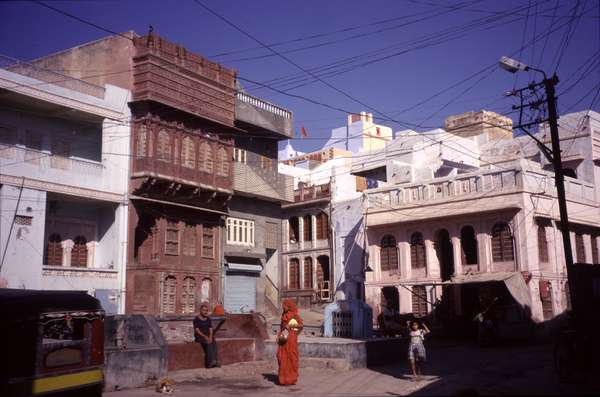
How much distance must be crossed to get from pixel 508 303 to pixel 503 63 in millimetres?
12986

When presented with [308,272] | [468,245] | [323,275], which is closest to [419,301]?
[468,245]

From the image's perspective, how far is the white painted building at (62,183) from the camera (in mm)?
21109

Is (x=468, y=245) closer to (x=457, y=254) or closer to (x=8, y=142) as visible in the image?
(x=457, y=254)

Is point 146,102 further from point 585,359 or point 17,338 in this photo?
point 585,359

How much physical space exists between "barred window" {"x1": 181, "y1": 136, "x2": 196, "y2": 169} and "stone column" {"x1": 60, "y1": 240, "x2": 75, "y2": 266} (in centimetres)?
590

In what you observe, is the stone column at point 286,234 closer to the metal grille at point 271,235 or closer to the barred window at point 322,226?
the barred window at point 322,226

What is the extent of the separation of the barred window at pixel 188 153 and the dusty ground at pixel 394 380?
1205cm

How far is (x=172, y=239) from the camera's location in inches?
1065

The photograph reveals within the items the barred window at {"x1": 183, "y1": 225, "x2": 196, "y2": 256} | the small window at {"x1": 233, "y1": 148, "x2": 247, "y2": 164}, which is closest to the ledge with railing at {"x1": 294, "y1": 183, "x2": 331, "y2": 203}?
the small window at {"x1": 233, "y1": 148, "x2": 247, "y2": 164}

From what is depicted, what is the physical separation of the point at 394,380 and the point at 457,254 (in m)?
15.8

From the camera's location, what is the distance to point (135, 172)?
2522 centimetres

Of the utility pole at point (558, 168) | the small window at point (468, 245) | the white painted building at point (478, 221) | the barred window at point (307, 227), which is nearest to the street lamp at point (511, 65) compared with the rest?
the utility pole at point (558, 168)

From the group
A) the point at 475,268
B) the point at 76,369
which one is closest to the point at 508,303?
the point at 475,268

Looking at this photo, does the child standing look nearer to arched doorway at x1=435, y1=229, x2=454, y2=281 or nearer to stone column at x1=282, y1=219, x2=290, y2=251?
arched doorway at x1=435, y1=229, x2=454, y2=281
